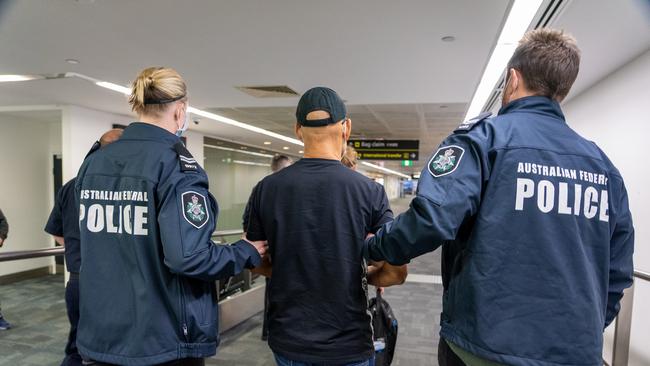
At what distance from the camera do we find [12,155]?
6.00m

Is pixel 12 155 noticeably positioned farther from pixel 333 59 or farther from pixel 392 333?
pixel 392 333

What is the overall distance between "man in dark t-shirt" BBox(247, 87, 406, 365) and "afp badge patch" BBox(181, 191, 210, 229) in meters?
0.18

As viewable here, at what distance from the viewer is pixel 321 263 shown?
1076 millimetres

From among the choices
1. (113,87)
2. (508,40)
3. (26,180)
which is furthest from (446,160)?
(26,180)

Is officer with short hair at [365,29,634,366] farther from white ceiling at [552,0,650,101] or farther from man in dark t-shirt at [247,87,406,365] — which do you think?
white ceiling at [552,0,650,101]

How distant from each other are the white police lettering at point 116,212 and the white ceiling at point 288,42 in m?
1.75

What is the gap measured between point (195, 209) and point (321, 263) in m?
0.40

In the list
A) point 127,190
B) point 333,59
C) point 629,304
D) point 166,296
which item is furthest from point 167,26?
point 629,304

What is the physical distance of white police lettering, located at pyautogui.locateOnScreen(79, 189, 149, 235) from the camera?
3.45 feet

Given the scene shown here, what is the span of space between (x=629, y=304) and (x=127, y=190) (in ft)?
9.35

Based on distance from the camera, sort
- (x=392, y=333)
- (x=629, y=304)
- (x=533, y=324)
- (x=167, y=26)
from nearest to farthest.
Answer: (x=533, y=324)
(x=392, y=333)
(x=629, y=304)
(x=167, y=26)

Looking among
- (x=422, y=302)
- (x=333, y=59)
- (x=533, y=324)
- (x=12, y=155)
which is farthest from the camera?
(x=12, y=155)

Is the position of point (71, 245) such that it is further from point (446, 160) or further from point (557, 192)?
point (557, 192)

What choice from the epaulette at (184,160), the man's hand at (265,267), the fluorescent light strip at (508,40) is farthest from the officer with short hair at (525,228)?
the fluorescent light strip at (508,40)
